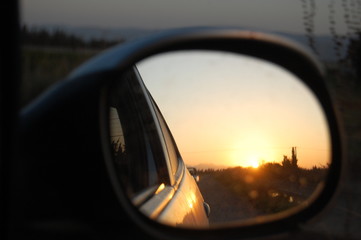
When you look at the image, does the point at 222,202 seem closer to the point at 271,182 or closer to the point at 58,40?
the point at 271,182

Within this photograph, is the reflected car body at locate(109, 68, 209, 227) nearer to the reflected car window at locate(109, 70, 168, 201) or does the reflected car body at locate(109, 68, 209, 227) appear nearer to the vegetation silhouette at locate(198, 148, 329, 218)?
the reflected car window at locate(109, 70, 168, 201)

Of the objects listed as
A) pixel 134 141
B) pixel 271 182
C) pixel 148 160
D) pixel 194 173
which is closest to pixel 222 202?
pixel 194 173

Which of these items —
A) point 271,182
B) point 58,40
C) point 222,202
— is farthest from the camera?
point 222,202

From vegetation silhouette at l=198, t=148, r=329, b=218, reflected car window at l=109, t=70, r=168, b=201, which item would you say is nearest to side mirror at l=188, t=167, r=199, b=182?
vegetation silhouette at l=198, t=148, r=329, b=218

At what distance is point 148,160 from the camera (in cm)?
306

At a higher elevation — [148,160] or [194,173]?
[148,160]

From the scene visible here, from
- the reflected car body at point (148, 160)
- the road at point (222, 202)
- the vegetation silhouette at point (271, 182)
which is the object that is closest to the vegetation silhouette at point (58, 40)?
the reflected car body at point (148, 160)

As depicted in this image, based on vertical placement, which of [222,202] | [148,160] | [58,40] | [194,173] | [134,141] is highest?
[58,40]

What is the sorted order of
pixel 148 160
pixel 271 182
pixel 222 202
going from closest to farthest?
1. pixel 148 160
2. pixel 271 182
3. pixel 222 202

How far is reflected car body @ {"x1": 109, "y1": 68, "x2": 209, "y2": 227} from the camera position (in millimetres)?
2471

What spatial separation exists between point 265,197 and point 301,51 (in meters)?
1.69

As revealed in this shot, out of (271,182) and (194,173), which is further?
(194,173)

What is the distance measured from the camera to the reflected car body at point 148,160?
2.47m

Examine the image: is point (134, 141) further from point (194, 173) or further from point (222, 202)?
point (222, 202)
